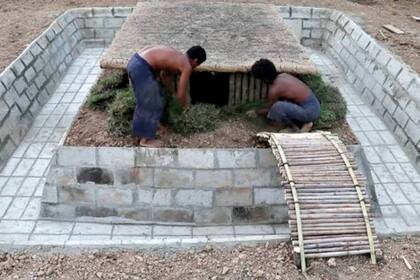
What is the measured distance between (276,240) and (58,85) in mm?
5001

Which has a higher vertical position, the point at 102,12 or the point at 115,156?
the point at 102,12

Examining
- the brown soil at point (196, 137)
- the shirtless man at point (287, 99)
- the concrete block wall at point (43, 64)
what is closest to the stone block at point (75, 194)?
the brown soil at point (196, 137)

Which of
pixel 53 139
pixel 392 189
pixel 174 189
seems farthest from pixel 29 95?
pixel 392 189

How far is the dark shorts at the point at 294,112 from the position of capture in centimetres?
571

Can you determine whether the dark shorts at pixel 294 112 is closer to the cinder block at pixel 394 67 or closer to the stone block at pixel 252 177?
the stone block at pixel 252 177

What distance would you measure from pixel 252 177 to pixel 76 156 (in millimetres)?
1752

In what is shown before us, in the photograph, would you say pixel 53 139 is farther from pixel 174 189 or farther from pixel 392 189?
pixel 392 189

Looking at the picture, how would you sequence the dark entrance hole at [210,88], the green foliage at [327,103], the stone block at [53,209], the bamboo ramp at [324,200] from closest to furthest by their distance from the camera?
1. the bamboo ramp at [324,200]
2. the stone block at [53,209]
3. the green foliage at [327,103]
4. the dark entrance hole at [210,88]

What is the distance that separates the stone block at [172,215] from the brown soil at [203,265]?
0.79m

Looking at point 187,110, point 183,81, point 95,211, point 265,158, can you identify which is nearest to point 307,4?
point 187,110

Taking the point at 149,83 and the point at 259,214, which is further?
the point at 149,83

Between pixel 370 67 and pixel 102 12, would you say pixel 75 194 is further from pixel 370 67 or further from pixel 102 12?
pixel 102 12

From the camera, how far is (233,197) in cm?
532

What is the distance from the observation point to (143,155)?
5219 millimetres
